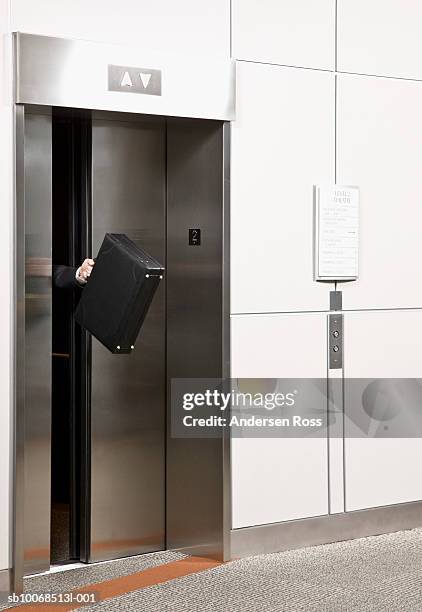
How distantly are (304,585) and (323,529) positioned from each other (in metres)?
0.79

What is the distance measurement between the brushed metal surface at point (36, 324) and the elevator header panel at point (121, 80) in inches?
10.9

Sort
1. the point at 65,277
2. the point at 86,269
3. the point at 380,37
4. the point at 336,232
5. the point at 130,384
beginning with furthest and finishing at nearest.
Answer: the point at 380,37 < the point at 336,232 < the point at 130,384 < the point at 65,277 < the point at 86,269

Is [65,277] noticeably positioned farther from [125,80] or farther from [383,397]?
[383,397]

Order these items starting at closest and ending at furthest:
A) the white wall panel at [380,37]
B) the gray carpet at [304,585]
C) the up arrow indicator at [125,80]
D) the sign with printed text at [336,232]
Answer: the gray carpet at [304,585] → the up arrow indicator at [125,80] → the sign with printed text at [336,232] → the white wall panel at [380,37]

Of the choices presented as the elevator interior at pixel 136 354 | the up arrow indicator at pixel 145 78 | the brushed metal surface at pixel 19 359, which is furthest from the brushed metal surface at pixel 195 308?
the brushed metal surface at pixel 19 359

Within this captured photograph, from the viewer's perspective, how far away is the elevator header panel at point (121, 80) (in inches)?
176

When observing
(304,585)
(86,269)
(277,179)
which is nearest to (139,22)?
(277,179)

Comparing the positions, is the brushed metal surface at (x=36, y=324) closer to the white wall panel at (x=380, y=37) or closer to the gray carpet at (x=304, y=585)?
the gray carpet at (x=304, y=585)

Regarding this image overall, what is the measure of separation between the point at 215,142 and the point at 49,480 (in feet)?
6.31

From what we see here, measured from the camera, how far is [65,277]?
193 inches

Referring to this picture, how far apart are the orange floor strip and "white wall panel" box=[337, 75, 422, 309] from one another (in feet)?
5.33

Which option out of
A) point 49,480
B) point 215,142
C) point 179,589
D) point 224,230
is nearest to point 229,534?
point 179,589

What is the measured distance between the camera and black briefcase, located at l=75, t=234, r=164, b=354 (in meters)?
4.49

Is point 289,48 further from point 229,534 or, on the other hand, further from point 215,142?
point 229,534
